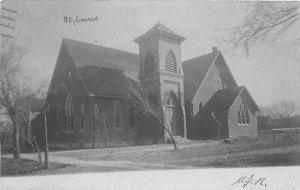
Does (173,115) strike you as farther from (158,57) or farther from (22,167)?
(22,167)

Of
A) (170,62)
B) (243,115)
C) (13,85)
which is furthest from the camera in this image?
(243,115)

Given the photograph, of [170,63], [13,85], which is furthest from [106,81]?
[13,85]

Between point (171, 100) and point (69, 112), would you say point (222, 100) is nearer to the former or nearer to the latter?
point (171, 100)

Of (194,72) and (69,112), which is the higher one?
(194,72)

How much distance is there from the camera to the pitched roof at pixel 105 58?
1788 centimetres

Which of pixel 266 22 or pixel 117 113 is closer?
pixel 266 22

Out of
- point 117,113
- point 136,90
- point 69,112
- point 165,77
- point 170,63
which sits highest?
point 170,63

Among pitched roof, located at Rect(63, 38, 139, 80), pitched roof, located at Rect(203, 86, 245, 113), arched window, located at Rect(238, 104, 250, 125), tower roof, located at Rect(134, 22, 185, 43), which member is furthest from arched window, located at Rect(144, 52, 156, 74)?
arched window, located at Rect(238, 104, 250, 125)

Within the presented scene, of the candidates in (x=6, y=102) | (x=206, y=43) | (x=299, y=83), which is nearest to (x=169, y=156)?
(x=206, y=43)

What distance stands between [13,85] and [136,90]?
8170mm

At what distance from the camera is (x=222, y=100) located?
2247 centimetres

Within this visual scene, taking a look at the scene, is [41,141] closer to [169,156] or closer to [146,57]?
[146,57]

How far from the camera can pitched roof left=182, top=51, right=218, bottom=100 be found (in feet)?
71.6

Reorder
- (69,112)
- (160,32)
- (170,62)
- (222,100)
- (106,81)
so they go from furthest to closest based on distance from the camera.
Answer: (222,100) → (69,112) → (106,81) → (170,62) → (160,32)
